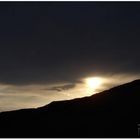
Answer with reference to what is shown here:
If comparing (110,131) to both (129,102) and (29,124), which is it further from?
(29,124)

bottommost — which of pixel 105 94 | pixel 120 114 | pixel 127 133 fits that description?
pixel 127 133

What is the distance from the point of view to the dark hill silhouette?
3944cm

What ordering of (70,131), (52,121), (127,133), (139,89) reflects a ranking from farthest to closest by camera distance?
(139,89), (52,121), (70,131), (127,133)

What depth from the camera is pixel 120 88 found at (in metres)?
59.1

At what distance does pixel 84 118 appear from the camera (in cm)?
4688

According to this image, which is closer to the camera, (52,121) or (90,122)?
(90,122)

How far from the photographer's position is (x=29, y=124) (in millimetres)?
49219

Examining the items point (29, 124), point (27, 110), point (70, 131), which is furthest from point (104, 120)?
point (27, 110)

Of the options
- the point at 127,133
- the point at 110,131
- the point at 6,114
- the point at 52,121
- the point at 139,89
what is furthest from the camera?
the point at 6,114

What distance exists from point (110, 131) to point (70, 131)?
18.7ft

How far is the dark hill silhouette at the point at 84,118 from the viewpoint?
39.4m

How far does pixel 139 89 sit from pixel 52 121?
52.5ft

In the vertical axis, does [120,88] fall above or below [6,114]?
above

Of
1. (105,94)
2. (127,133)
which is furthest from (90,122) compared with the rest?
(105,94)
